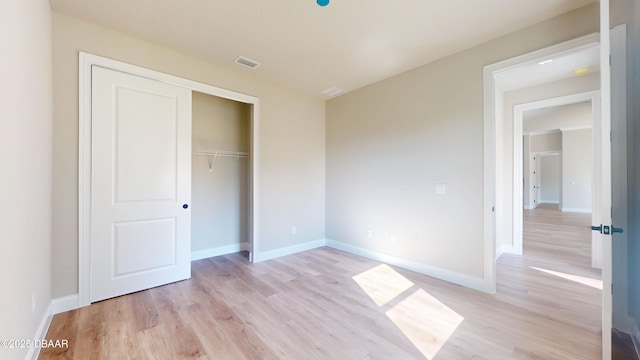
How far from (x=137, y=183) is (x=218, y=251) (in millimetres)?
1830

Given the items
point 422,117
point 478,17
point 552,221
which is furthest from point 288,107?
point 552,221

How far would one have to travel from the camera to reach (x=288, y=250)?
4.11 meters

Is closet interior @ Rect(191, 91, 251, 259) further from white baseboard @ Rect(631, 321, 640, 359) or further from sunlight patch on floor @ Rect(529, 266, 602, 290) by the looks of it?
sunlight patch on floor @ Rect(529, 266, 602, 290)

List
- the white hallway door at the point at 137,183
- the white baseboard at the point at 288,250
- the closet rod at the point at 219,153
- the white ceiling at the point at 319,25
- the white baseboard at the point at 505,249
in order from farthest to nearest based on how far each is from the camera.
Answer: the white baseboard at the point at 505,249, the closet rod at the point at 219,153, the white baseboard at the point at 288,250, the white hallway door at the point at 137,183, the white ceiling at the point at 319,25

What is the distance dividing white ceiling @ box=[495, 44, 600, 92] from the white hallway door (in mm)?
4019

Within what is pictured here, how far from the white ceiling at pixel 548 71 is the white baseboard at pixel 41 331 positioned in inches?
192

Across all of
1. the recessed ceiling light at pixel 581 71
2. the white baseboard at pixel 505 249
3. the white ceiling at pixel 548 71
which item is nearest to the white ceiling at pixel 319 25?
the white ceiling at pixel 548 71

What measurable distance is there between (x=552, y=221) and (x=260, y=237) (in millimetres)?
7986

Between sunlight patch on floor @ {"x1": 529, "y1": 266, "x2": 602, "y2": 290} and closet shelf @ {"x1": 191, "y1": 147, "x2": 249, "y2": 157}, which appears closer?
sunlight patch on floor @ {"x1": 529, "y1": 266, "x2": 602, "y2": 290}

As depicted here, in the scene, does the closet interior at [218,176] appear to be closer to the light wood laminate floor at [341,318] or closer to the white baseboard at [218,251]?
the white baseboard at [218,251]

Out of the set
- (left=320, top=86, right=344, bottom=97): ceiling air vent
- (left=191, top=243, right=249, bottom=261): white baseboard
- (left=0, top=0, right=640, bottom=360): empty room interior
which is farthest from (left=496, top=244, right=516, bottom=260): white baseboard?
(left=191, top=243, right=249, bottom=261): white baseboard

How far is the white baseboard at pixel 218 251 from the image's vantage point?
3.89 meters

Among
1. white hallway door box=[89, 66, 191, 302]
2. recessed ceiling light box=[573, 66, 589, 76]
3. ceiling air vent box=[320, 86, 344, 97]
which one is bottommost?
white hallway door box=[89, 66, 191, 302]

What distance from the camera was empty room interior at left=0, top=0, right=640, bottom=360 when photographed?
5.96 feet
